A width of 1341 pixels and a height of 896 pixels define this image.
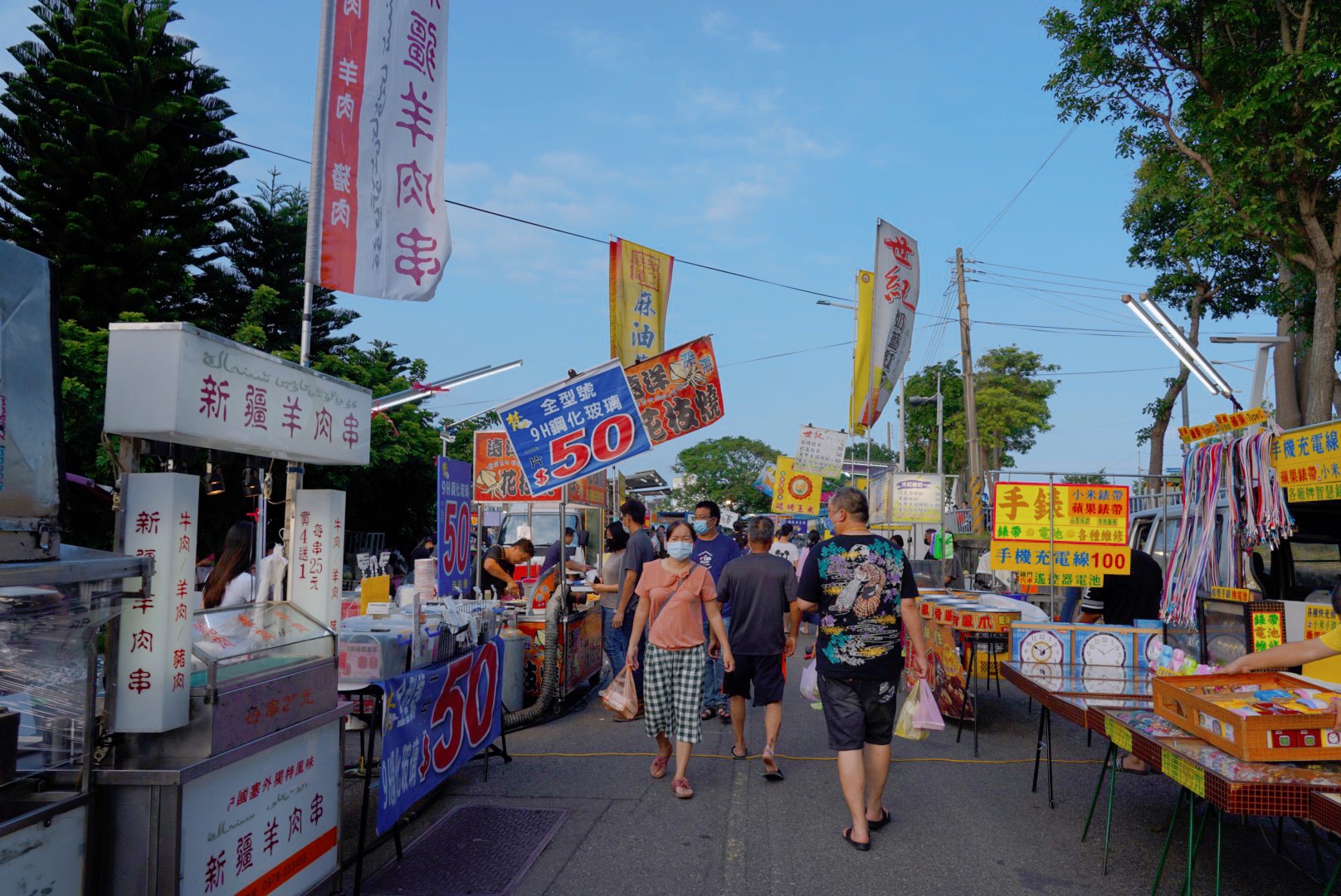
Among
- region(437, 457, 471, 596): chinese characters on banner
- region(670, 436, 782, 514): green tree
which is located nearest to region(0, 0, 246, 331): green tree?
region(437, 457, 471, 596): chinese characters on banner

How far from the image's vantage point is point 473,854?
189 inches

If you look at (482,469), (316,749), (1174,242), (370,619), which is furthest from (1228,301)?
(316,749)

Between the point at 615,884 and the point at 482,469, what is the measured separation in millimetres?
9302

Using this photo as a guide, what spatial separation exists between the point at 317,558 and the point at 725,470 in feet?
257

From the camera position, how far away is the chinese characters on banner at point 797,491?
2414 cm

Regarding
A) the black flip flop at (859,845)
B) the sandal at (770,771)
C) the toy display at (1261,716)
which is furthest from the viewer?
the sandal at (770,771)

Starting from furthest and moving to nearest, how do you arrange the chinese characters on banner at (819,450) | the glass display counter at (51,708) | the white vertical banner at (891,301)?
the chinese characters on banner at (819,450) → the white vertical banner at (891,301) → the glass display counter at (51,708)

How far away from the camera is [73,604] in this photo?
2844mm

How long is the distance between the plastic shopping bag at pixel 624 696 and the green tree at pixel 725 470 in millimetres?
72076

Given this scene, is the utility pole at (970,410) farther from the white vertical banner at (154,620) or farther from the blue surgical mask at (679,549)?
the white vertical banner at (154,620)

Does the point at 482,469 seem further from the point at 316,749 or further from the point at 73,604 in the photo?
the point at 73,604

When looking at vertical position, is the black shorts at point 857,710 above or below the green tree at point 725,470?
below

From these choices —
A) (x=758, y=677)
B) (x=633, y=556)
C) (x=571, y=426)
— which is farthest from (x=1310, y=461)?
(x=571, y=426)

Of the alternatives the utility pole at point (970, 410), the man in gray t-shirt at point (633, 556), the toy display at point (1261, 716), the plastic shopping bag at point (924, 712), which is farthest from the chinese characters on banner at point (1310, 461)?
the utility pole at point (970, 410)
